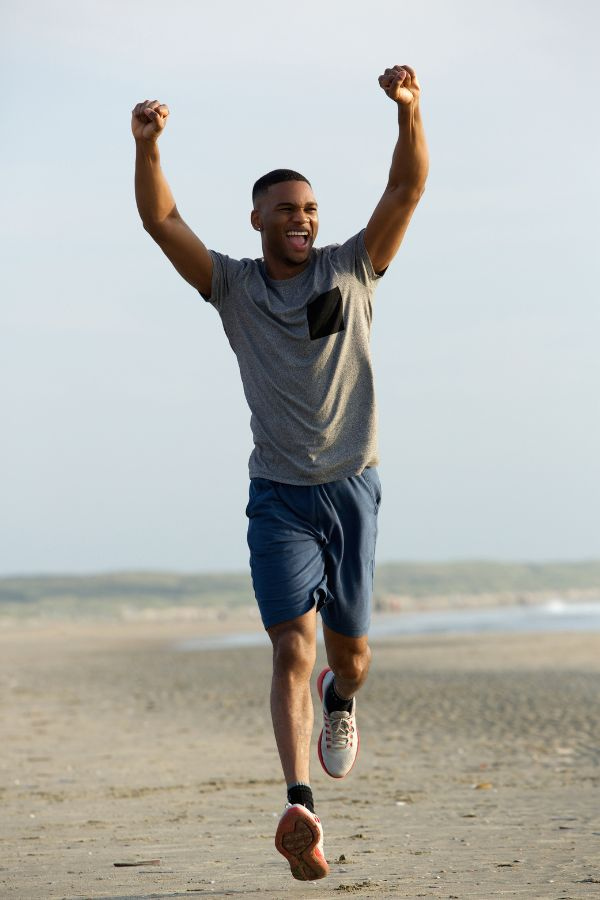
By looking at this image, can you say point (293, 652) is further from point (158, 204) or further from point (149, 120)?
point (149, 120)

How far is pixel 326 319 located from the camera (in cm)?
488

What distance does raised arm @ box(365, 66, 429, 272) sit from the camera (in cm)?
491

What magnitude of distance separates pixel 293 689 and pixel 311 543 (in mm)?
553

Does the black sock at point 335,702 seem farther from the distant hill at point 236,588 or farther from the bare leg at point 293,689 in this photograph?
the distant hill at point 236,588

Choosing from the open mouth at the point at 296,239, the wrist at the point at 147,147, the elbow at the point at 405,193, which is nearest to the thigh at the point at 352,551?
the open mouth at the point at 296,239

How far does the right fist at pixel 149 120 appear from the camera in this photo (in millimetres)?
4855

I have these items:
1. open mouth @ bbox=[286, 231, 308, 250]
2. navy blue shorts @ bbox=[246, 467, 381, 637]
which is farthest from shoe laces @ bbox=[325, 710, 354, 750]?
open mouth @ bbox=[286, 231, 308, 250]

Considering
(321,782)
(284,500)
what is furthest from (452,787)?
(284,500)

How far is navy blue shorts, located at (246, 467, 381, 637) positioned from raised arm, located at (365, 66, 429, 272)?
891 millimetres

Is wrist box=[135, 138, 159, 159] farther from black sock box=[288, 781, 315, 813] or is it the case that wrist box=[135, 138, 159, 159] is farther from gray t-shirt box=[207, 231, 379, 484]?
black sock box=[288, 781, 315, 813]

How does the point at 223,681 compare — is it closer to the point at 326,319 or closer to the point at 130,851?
the point at 130,851

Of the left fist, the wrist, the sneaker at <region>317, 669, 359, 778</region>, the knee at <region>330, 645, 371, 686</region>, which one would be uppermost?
the left fist

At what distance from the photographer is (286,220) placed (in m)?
4.97

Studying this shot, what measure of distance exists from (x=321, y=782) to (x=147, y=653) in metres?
21.3
